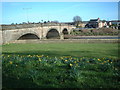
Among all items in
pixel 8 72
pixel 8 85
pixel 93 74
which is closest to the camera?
pixel 8 85

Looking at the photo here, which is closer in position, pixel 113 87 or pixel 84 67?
pixel 113 87

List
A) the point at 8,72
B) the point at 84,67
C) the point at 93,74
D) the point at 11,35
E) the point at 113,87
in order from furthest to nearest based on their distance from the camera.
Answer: the point at 11,35 → the point at 84,67 → the point at 8,72 → the point at 93,74 → the point at 113,87

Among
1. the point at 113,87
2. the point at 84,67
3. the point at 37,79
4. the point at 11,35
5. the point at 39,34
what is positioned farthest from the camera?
the point at 39,34

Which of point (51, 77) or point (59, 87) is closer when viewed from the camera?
point (59, 87)

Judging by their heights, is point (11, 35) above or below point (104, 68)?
above

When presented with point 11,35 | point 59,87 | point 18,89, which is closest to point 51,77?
point 59,87

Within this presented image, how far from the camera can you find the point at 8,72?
5645 millimetres

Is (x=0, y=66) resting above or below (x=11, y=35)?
below

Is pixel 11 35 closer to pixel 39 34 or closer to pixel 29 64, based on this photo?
pixel 39 34

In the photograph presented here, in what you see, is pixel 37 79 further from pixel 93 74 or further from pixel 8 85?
pixel 93 74

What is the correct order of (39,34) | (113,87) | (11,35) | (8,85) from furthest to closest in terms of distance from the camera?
1. (39,34)
2. (11,35)
3. (8,85)
4. (113,87)

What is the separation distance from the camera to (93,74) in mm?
5246

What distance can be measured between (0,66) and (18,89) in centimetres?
249

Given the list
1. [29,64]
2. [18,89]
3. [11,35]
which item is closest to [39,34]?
[11,35]
